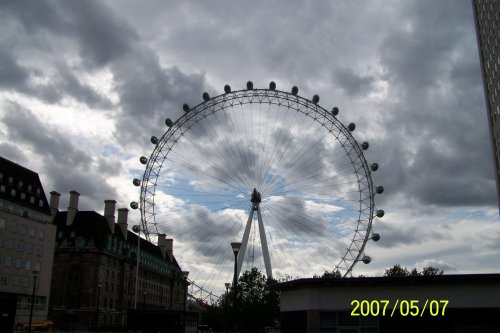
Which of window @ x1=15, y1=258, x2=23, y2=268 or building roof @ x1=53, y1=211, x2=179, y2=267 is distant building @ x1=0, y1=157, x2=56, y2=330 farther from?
building roof @ x1=53, y1=211, x2=179, y2=267

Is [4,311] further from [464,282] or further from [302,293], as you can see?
[464,282]

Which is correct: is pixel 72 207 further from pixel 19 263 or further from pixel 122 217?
pixel 19 263

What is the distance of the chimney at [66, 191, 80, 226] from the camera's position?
10948 cm

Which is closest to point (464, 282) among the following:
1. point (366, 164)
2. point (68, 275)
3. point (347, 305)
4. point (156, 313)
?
point (347, 305)

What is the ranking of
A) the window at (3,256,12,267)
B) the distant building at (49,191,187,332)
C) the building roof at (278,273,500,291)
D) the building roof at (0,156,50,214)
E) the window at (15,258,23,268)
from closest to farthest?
1. the building roof at (278,273,500,291)
2. the window at (3,256,12,267)
3. the window at (15,258,23,268)
4. the building roof at (0,156,50,214)
5. the distant building at (49,191,187,332)

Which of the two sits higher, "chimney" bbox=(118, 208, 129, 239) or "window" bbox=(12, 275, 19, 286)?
"chimney" bbox=(118, 208, 129, 239)

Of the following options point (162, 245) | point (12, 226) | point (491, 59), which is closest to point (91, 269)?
point (12, 226)

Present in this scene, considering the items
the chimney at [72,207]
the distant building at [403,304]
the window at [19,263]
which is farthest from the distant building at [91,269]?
the distant building at [403,304]
